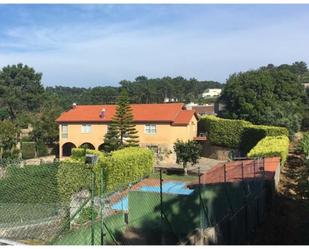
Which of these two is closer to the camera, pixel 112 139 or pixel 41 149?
pixel 112 139

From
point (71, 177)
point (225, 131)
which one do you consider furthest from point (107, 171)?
point (225, 131)

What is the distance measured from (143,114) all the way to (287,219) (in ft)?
85.9

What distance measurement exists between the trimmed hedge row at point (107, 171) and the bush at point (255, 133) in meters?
9.30

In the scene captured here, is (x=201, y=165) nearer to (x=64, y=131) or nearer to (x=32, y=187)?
(x=64, y=131)

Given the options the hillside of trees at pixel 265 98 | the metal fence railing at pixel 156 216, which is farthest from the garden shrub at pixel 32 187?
the hillside of trees at pixel 265 98

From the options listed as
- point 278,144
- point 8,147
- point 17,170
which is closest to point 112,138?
point 8,147

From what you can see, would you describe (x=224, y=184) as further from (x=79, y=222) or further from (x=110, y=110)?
(x=110, y=110)

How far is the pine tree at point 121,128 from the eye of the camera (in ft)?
110

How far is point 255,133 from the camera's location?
Result: 3055 cm

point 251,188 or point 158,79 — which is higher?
point 158,79

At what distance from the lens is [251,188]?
10664 mm

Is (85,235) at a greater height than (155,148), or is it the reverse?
(85,235)

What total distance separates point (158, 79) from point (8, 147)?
102 metres

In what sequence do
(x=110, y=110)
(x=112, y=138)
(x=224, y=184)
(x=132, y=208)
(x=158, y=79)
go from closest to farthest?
(x=224, y=184)
(x=132, y=208)
(x=112, y=138)
(x=110, y=110)
(x=158, y=79)
